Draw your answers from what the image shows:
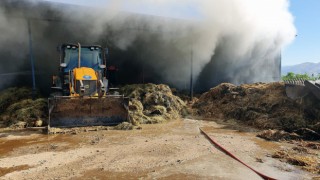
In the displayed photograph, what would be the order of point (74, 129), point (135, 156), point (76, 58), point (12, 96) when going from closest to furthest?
point (135, 156)
point (74, 129)
point (76, 58)
point (12, 96)

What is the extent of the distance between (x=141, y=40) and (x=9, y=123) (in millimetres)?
9673

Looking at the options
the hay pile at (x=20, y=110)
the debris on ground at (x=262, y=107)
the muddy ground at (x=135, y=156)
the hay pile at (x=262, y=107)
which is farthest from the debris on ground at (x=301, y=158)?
the hay pile at (x=20, y=110)

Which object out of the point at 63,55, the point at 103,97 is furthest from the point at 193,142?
the point at 63,55

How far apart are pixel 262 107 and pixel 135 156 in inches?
306

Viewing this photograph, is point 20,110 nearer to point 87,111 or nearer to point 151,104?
point 87,111

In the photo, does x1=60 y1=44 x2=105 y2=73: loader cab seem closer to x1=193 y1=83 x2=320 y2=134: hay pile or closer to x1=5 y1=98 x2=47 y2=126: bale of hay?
x1=5 y1=98 x2=47 y2=126: bale of hay

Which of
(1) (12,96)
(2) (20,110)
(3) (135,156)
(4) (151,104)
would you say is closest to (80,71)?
(2) (20,110)

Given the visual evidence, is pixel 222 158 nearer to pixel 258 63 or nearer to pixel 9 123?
pixel 9 123

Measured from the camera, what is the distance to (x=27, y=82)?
16109 mm

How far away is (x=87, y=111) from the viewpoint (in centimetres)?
1048

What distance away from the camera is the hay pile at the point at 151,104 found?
1259 centimetres

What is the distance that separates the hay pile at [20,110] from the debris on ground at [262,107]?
25.0ft

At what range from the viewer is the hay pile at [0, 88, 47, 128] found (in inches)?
437

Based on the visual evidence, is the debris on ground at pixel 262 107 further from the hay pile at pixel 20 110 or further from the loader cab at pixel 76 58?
the hay pile at pixel 20 110
